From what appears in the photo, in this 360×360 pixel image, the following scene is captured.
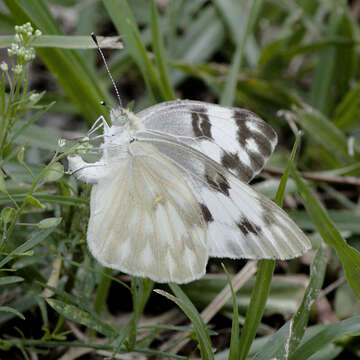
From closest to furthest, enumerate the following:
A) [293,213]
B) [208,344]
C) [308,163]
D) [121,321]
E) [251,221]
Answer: [208,344]
[251,221]
[121,321]
[293,213]
[308,163]

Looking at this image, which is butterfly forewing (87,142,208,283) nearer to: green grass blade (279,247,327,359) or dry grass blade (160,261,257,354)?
green grass blade (279,247,327,359)

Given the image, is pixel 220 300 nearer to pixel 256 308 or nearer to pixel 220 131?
pixel 256 308

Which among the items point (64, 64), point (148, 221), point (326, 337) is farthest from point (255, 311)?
point (64, 64)

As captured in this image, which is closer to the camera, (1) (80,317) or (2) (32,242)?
(2) (32,242)

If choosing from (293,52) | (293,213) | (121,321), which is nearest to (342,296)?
(293,213)

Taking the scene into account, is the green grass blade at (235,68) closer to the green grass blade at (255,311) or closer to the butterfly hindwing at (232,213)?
the butterfly hindwing at (232,213)

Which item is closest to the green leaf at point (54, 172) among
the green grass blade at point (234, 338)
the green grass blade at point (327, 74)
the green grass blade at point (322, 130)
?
the green grass blade at point (234, 338)

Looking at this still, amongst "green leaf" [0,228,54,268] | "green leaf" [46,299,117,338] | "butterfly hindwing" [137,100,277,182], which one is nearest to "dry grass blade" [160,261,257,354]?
"green leaf" [46,299,117,338]

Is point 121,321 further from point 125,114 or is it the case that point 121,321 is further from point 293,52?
point 293,52
